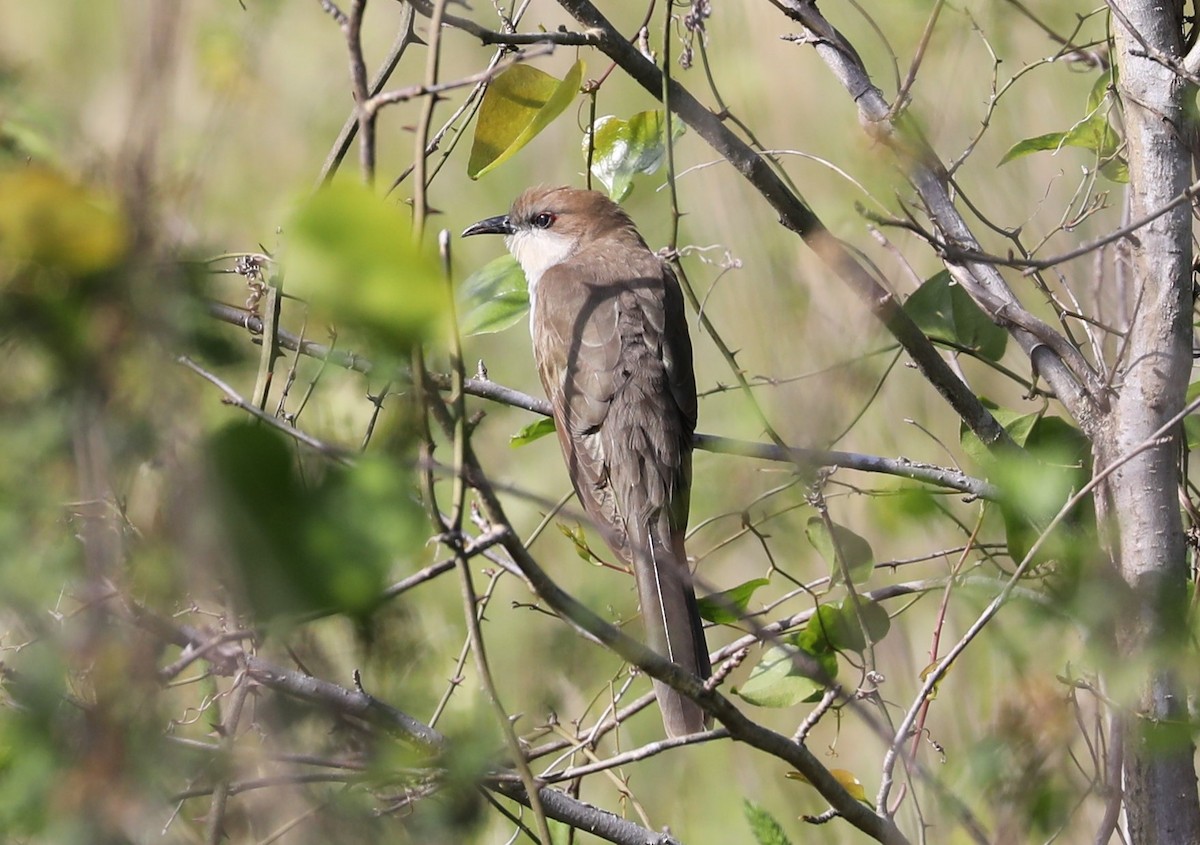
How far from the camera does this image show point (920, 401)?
4.24 m

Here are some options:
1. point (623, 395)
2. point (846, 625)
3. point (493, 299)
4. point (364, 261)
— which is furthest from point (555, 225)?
point (364, 261)

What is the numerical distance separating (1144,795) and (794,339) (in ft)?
3.26

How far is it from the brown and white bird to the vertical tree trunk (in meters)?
1.11

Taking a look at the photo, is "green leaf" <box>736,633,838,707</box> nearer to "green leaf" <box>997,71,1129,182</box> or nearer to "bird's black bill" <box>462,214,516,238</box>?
"green leaf" <box>997,71,1129,182</box>

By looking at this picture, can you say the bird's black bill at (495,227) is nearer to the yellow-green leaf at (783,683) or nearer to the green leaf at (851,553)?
the green leaf at (851,553)

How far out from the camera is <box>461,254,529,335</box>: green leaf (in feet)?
8.55

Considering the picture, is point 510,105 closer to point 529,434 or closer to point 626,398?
point 529,434

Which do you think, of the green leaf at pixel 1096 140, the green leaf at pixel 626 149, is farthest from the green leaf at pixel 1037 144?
the green leaf at pixel 626 149

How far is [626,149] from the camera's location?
285 cm

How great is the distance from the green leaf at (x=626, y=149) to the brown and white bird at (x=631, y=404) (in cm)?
83

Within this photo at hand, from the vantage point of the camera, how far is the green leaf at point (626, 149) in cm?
281

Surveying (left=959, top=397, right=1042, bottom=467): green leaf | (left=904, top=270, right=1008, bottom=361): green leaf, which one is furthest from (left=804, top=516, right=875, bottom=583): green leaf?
(left=904, top=270, right=1008, bottom=361): green leaf

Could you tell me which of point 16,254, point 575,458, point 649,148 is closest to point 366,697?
point 16,254

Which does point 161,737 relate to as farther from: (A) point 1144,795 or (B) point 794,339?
(A) point 1144,795
